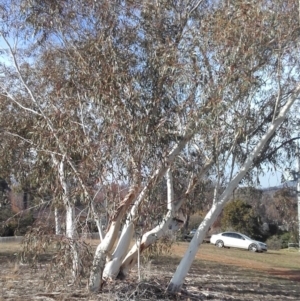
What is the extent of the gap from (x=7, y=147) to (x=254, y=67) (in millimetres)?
6942

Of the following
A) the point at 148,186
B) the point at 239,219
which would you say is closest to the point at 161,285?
the point at 148,186

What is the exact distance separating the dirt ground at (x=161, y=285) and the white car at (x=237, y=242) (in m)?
14.5

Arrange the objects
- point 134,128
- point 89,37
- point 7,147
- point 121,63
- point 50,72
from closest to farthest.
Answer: point 134,128
point 121,63
point 89,37
point 50,72
point 7,147

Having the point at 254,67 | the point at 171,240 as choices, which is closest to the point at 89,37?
the point at 254,67

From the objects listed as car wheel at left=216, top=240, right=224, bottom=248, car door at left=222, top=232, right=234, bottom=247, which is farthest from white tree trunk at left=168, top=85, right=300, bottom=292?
car wheel at left=216, top=240, right=224, bottom=248

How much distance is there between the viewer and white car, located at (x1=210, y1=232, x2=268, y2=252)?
36.5 meters

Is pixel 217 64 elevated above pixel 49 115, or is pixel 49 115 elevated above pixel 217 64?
pixel 217 64

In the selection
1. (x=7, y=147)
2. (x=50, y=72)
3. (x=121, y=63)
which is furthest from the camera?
(x=7, y=147)

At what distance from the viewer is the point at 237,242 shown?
123 ft

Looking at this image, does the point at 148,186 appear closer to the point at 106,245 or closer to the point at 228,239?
the point at 106,245

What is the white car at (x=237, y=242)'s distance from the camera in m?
36.5

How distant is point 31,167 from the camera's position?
579 inches

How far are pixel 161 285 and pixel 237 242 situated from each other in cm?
2602

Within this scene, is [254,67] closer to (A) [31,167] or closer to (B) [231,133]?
(B) [231,133]
